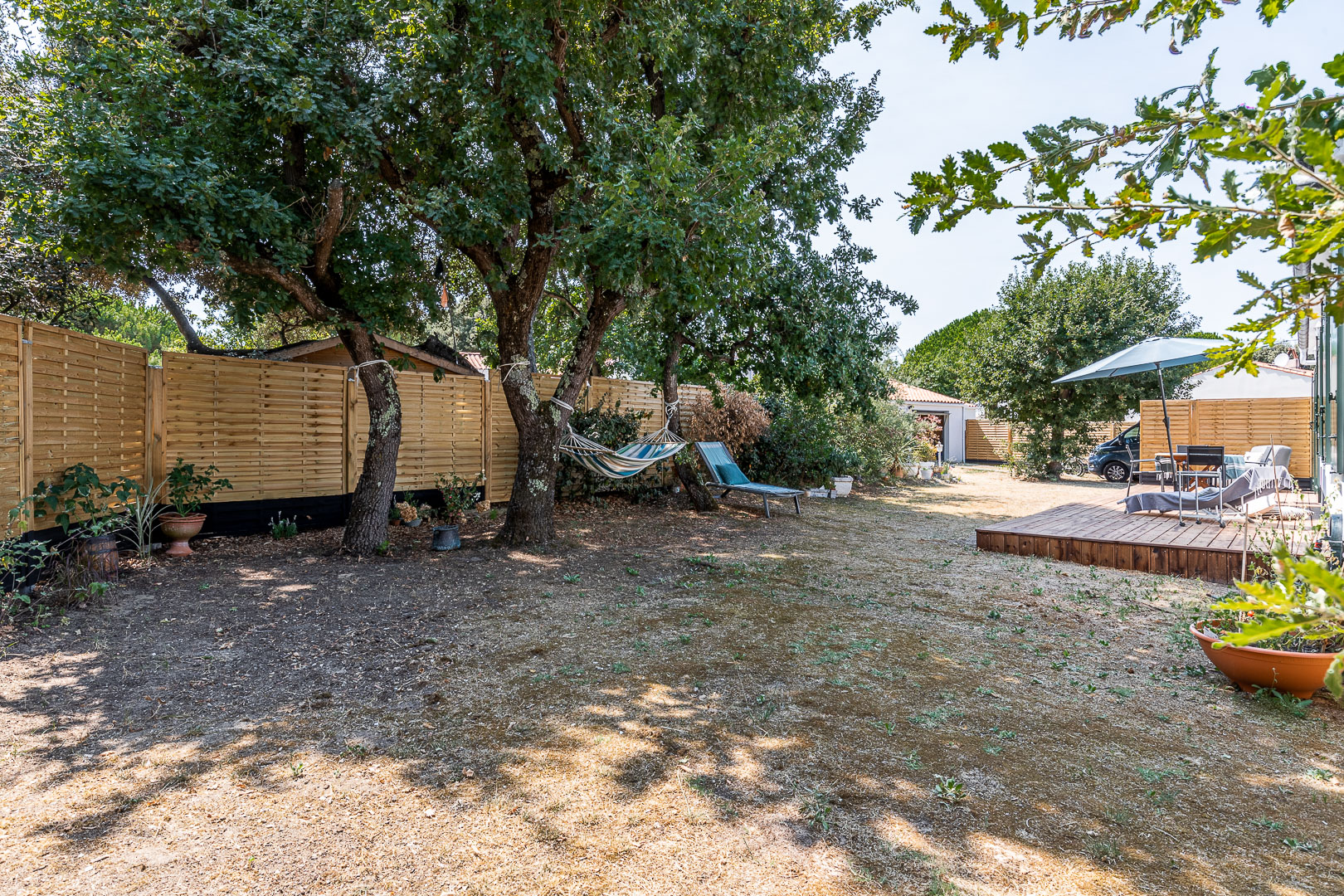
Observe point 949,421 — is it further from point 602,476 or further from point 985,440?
point 602,476

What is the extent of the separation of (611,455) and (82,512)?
422 centimetres

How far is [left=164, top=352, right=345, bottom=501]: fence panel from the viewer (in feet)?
19.3

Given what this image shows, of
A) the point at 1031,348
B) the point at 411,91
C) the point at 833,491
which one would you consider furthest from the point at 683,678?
the point at 1031,348

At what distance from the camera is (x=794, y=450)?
439 inches

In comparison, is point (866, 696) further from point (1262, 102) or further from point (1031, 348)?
point (1031, 348)

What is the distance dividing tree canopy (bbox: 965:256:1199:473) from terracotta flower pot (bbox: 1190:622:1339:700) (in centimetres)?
1345

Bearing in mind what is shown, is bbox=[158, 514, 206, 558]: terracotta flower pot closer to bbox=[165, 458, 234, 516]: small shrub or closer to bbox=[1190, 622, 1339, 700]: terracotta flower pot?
bbox=[165, 458, 234, 516]: small shrub

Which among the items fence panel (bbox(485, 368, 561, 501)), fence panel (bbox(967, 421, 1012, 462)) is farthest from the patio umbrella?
fence panel (bbox(967, 421, 1012, 462))

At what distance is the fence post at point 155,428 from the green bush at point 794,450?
751 cm

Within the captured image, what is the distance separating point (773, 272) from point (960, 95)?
4.39 metres

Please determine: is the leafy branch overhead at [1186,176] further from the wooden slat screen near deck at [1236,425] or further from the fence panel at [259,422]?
the wooden slat screen near deck at [1236,425]

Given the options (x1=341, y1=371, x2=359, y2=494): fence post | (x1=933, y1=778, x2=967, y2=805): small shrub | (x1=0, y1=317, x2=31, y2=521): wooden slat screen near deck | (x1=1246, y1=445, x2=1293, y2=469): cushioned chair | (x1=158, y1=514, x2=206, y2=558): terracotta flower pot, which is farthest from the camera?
(x1=1246, y1=445, x2=1293, y2=469): cushioned chair

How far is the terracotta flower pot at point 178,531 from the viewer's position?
Answer: 214 inches

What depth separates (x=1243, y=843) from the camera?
75.0 inches
